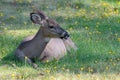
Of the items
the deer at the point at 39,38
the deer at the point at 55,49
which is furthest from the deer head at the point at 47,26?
the deer at the point at 55,49

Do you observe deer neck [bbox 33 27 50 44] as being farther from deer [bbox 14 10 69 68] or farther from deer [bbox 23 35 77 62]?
deer [bbox 23 35 77 62]

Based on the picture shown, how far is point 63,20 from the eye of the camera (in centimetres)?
1480

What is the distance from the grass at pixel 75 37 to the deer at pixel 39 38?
0.57 feet

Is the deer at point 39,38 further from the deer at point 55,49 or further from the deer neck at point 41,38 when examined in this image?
the deer at point 55,49

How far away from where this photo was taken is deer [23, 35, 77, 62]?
10617 millimetres

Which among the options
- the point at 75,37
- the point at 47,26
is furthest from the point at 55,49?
the point at 75,37

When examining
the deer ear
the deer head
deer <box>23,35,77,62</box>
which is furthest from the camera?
deer <box>23,35,77,62</box>

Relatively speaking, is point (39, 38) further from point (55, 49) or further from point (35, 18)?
point (55, 49)

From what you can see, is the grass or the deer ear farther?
the deer ear

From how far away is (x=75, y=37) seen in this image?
12625 millimetres

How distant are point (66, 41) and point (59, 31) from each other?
58.5 inches

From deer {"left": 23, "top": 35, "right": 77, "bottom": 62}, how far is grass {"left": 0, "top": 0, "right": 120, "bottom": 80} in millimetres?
142

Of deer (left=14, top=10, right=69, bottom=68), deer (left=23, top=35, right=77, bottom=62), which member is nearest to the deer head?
deer (left=14, top=10, right=69, bottom=68)

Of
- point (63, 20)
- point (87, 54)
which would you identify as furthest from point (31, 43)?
point (63, 20)
